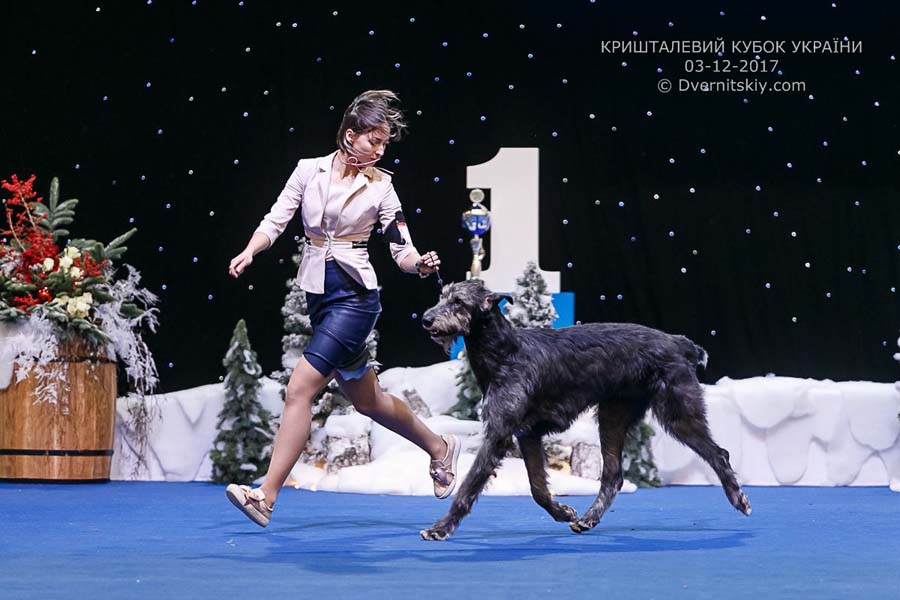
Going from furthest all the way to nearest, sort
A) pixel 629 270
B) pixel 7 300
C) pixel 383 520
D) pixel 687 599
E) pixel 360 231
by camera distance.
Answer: pixel 629 270
pixel 7 300
pixel 383 520
pixel 360 231
pixel 687 599

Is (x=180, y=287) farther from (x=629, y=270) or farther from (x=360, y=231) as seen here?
(x=360, y=231)

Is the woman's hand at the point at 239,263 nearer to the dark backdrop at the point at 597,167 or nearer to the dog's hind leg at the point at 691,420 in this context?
the dog's hind leg at the point at 691,420

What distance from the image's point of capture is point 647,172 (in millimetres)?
8289

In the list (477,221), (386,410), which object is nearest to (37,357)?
(477,221)

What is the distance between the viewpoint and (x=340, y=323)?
4809mm

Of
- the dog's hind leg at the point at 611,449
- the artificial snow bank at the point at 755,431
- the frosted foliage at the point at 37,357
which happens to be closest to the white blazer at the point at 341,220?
the dog's hind leg at the point at 611,449

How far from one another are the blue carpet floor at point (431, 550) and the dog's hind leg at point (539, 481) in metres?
0.08

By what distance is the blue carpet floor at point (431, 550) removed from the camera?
3.55 meters

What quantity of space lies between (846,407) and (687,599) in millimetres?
4662

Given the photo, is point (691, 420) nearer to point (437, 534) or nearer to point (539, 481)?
point (539, 481)

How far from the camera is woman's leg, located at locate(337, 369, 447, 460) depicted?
5043mm

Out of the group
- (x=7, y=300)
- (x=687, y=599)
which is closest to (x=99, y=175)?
(x=7, y=300)

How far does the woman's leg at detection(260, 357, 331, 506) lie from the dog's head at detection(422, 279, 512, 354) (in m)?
0.45

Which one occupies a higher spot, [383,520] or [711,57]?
[711,57]
